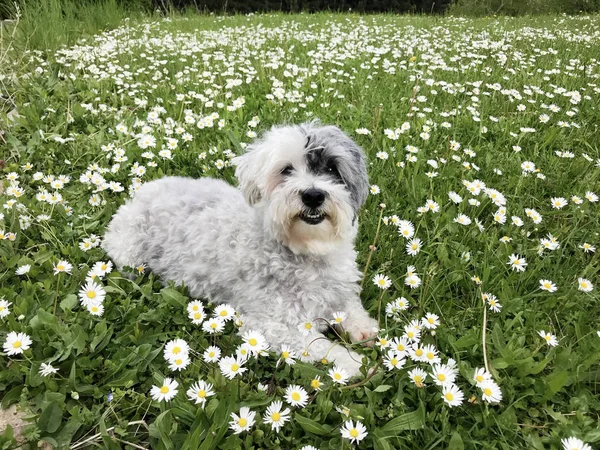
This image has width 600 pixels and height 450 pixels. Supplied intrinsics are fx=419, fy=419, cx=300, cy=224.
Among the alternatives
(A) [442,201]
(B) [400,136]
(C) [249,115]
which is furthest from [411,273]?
(C) [249,115]

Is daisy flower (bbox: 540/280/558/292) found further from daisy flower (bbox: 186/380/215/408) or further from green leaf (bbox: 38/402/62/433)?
green leaf (bbox: 38/402/62/433)

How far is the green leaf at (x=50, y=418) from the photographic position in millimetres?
2271

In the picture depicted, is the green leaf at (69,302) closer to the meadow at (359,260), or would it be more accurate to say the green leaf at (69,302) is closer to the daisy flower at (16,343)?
the meadow at (359,260)

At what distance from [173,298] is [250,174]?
1111 mm

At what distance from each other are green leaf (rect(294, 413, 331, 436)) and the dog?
0.50m

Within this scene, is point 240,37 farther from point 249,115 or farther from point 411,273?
point 411,273

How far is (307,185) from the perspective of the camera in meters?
2.95

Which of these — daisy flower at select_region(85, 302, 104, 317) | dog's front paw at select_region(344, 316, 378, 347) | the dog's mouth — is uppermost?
the dog's mouth

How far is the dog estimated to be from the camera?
9.71 ft

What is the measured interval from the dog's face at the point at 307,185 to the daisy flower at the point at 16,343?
5.51 feet

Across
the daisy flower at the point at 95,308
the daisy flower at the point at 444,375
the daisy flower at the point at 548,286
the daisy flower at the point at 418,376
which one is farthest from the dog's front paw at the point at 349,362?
the daisy flower at the point at 95,308

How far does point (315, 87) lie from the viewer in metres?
6.62

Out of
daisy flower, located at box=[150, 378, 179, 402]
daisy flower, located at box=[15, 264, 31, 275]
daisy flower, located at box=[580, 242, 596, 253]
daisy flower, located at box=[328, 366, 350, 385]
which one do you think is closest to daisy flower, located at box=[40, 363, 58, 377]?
daisy flower, located at box=[150, 378, 179, 402]

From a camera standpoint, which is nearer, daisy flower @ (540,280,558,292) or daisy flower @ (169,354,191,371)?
daisy flower @ (169,354,191,371)
